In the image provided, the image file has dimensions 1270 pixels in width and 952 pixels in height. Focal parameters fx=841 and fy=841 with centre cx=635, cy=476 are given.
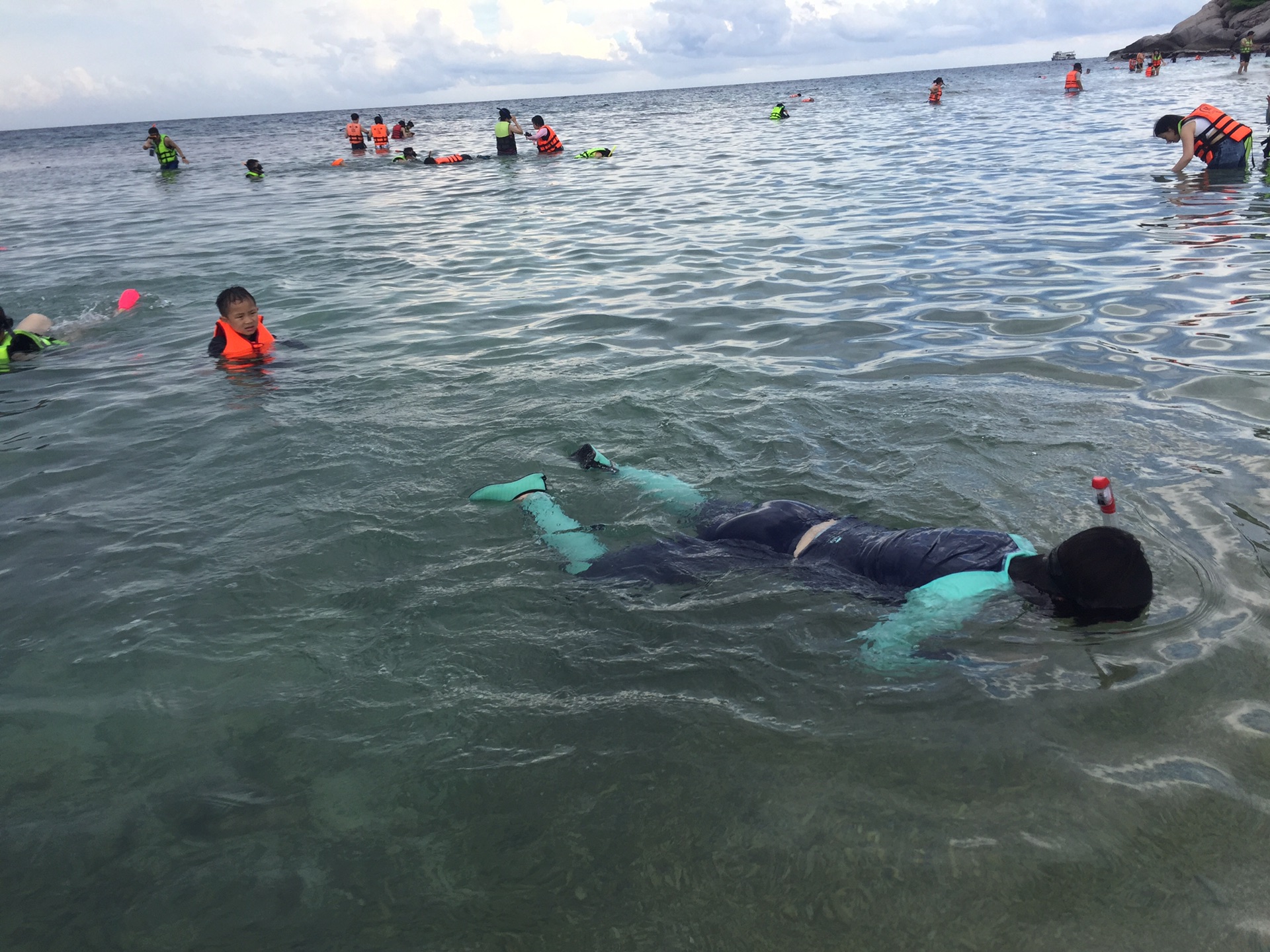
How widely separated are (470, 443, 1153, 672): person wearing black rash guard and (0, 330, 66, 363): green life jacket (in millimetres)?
5957

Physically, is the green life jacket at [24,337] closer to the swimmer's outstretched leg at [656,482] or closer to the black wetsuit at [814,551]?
the swimmer's outstretched leg at [656,482]

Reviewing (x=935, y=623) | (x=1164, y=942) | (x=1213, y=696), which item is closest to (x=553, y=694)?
(x=935, y=623)

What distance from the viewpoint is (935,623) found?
10.7ft

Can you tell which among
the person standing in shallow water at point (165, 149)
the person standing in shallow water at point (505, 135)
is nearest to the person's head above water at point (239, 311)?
the person standing in shallow water at point (505, 135)

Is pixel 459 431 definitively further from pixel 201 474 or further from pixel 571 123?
pixel 571 123

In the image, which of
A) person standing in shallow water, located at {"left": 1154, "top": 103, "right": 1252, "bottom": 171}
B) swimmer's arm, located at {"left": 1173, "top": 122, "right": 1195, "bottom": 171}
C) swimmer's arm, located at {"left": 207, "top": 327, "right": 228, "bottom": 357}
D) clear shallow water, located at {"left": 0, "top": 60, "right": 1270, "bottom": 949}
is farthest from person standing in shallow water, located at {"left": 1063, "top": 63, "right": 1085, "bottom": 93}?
swimmer's arm, located at {"left": 207, "top": 327, "right": 228, "bottom": 357}

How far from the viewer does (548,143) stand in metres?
24.9

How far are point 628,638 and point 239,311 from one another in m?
5.28

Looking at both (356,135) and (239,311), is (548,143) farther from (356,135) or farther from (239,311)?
Answer: (239,311)

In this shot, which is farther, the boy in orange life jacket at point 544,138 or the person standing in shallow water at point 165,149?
the person standing in shallow water at point 165,149

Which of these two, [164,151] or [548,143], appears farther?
[164,151]

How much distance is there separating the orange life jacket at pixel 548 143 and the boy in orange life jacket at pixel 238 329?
19252 millimetres

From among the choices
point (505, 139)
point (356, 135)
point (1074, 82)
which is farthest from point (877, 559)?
point (1074, 82)

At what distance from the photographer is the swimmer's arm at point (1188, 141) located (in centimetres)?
1230
